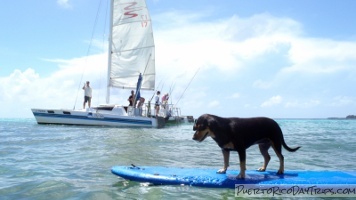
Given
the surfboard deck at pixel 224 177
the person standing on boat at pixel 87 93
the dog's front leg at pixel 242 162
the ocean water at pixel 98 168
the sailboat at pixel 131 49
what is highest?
the sailboat at pixel 131 49

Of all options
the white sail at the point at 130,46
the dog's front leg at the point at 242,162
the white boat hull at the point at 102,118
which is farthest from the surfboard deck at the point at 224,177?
the white sail at the point at 130,46

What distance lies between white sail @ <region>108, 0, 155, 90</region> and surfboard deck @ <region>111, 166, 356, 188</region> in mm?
23184

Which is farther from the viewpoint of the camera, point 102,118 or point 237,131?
point 102,118

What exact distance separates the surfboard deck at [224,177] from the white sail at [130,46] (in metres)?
23.2

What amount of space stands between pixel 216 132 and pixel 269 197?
1.26m

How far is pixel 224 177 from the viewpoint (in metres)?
6.07

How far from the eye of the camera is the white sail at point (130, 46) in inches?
1156

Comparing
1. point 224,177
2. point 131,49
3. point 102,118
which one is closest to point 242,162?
point 224,177

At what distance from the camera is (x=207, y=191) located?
5.73m

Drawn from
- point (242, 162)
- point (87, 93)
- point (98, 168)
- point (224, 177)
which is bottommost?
point (98, 168)

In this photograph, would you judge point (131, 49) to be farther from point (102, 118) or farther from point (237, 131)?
point (237, 131)

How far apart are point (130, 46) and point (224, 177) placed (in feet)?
80.9

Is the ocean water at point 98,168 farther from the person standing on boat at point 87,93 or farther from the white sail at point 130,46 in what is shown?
the white sail at point 130,46

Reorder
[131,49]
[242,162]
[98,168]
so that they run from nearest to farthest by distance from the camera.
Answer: [242,162] → [98,168] → [131,49]
